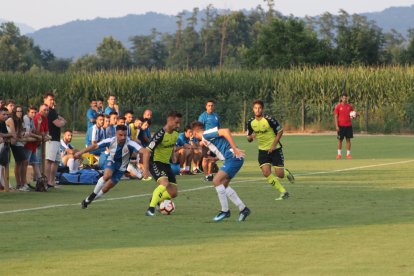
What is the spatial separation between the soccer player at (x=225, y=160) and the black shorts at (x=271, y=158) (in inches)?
184

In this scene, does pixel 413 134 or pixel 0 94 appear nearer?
pixel 413 134

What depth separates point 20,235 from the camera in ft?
48.3

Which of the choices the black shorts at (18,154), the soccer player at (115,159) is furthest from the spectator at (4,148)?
the soccer player at (115,159)

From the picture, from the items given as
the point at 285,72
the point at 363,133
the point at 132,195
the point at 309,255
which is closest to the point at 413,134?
the point at 363,133

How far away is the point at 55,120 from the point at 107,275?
1302 cm

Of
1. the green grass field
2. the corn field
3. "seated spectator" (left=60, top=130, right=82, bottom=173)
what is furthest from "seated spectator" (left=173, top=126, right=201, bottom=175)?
the corn field

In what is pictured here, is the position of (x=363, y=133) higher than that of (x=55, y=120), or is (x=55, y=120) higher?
(x=55, y=120)

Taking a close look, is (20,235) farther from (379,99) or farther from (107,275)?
(379,99)

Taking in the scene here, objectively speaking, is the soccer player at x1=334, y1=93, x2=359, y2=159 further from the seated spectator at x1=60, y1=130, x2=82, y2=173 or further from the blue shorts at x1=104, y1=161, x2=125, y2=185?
the blue shorts at x1=104, y1=161, x2=125, y2=185

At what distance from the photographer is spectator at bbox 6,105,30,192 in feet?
72.6

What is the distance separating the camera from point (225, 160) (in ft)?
56.9

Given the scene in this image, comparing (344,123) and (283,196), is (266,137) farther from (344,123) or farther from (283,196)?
(344,123)

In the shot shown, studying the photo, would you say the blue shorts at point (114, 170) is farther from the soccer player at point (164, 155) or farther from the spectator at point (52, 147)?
the spectator at point (52, 147)

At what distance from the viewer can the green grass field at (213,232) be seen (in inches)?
465
